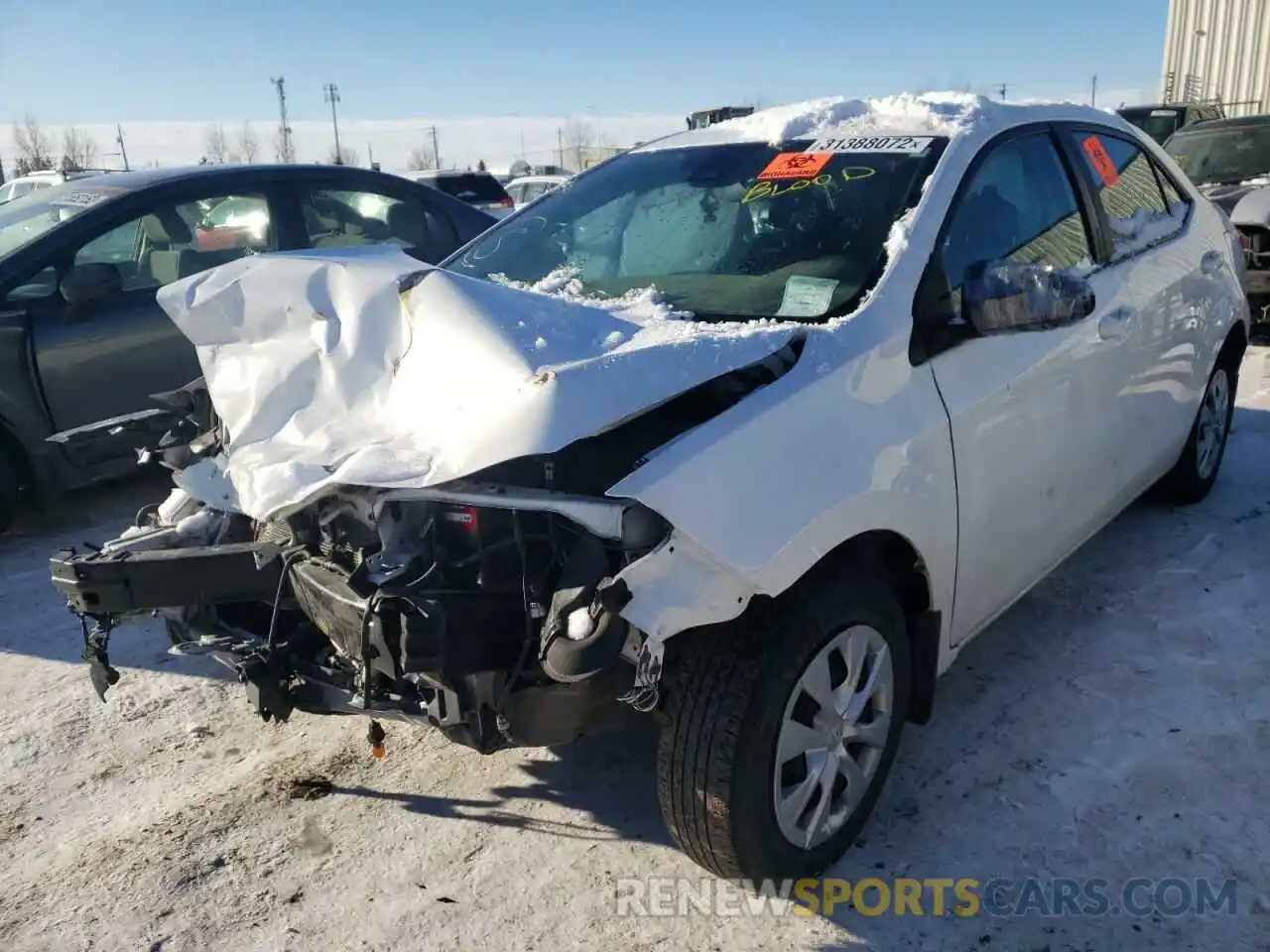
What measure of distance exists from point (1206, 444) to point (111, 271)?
5.25 metres

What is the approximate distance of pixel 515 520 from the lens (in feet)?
7.45

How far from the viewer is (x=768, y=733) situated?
235cm

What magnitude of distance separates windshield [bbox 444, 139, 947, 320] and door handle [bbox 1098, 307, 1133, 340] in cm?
85

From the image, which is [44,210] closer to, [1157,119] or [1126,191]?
[1126,191]

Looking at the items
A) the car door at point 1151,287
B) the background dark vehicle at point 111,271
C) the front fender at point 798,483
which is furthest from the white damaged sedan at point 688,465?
the background dark vehicle at point 111,271

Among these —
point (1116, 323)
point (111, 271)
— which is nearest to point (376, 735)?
point (1116, 323)

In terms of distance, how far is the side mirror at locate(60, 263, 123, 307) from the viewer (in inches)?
198

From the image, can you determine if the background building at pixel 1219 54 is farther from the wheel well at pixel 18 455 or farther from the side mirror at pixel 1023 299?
the wheel well at pixel 18 455

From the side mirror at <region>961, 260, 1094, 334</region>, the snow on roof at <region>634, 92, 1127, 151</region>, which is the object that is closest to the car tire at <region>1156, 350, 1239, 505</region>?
the snow on roof at <region>634, 92, 1127, 151</region>

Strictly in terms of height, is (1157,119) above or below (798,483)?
above

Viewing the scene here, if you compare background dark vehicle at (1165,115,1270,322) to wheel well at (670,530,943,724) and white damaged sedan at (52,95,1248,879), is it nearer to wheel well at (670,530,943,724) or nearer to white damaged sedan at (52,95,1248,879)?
white damaged sedan at (52,95,1248,879)

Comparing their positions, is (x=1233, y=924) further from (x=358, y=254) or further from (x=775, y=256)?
(x=358, y=254)

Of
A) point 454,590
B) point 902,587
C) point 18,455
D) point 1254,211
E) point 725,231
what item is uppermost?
point 725,231

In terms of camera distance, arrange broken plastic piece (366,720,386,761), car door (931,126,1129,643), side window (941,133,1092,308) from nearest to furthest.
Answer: broken plastic piece (366,720,386,761) < car door (931,126,1129,643) < side window (941,133,1092,308)
